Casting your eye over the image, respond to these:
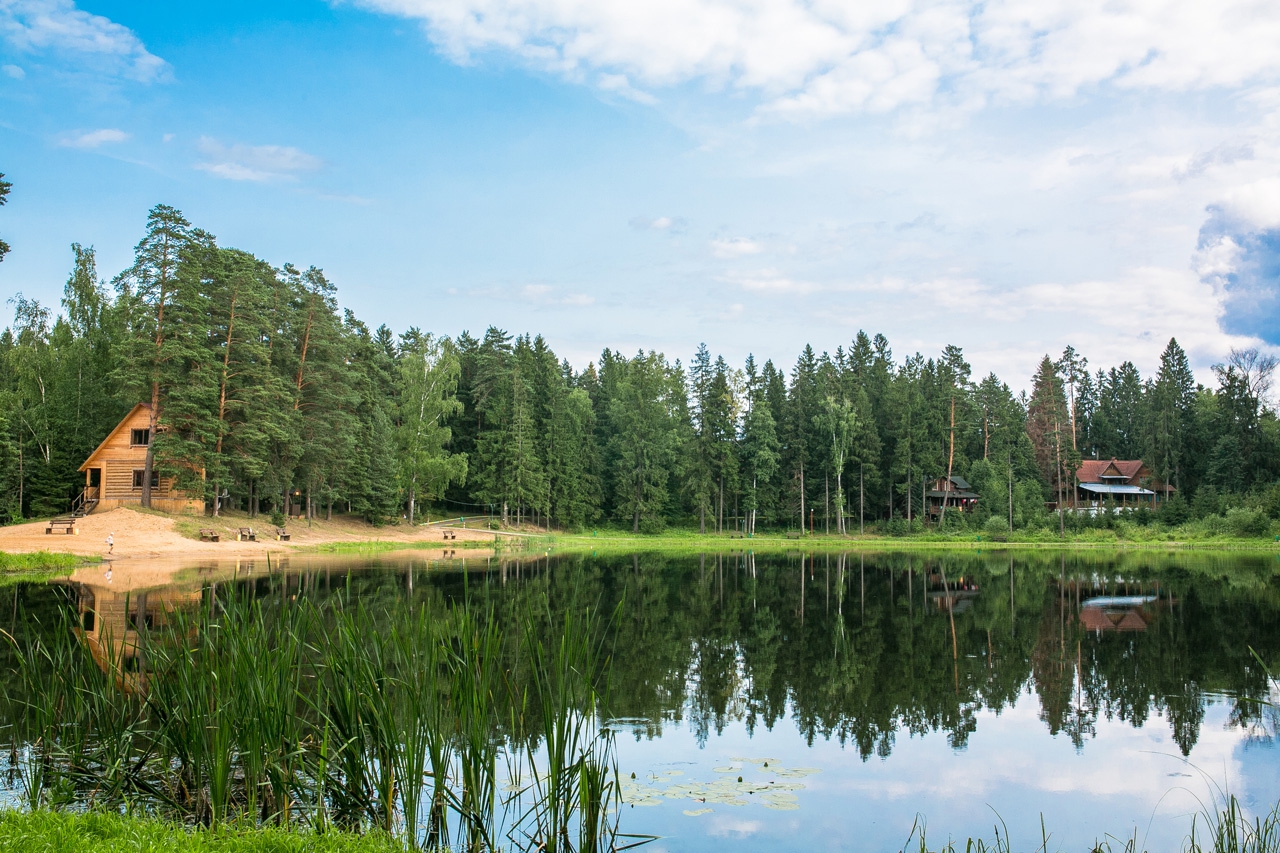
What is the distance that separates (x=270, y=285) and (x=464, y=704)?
5037cm

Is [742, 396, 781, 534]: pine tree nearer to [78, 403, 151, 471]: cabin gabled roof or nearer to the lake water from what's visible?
the lake water

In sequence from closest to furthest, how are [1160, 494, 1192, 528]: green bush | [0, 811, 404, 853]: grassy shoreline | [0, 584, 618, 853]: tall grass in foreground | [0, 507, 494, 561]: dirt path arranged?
[0, 811, 404, 853]: grassy shoreline → [0, 584, 618, 853]: tall grass in foreground → [0, 507, 494, 561]: dirt path → [1160, 494, 1192, 528]: green bush

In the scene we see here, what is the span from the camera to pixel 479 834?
269 inches

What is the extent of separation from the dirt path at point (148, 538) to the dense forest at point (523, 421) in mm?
2723

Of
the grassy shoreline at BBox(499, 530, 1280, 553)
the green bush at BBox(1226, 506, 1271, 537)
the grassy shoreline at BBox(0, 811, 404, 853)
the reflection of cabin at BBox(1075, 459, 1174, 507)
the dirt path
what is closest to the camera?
the grassy shoreline at BBox(0, 811, 404, 853)

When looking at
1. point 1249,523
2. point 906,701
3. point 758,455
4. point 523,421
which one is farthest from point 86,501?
point 1249,523

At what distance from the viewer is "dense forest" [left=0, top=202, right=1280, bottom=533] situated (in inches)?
1766

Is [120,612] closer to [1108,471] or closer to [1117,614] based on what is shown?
[1117,614]

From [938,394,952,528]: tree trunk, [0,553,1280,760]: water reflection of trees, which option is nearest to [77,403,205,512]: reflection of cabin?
[0,553,1280,760]: water reflection of trees

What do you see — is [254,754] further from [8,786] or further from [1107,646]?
[1107,646]

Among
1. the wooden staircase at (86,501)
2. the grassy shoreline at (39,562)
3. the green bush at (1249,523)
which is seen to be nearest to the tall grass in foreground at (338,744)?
the grassy shoreline at (39,562)

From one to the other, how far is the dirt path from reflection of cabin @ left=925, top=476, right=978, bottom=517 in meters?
52.3

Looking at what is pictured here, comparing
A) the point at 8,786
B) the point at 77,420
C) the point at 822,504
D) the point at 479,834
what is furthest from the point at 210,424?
the point at 822,504

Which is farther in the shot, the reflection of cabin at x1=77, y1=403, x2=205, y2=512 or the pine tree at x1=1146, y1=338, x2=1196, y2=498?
the pine tree at x1=1146, y1=338, x2=1196, y2=498
